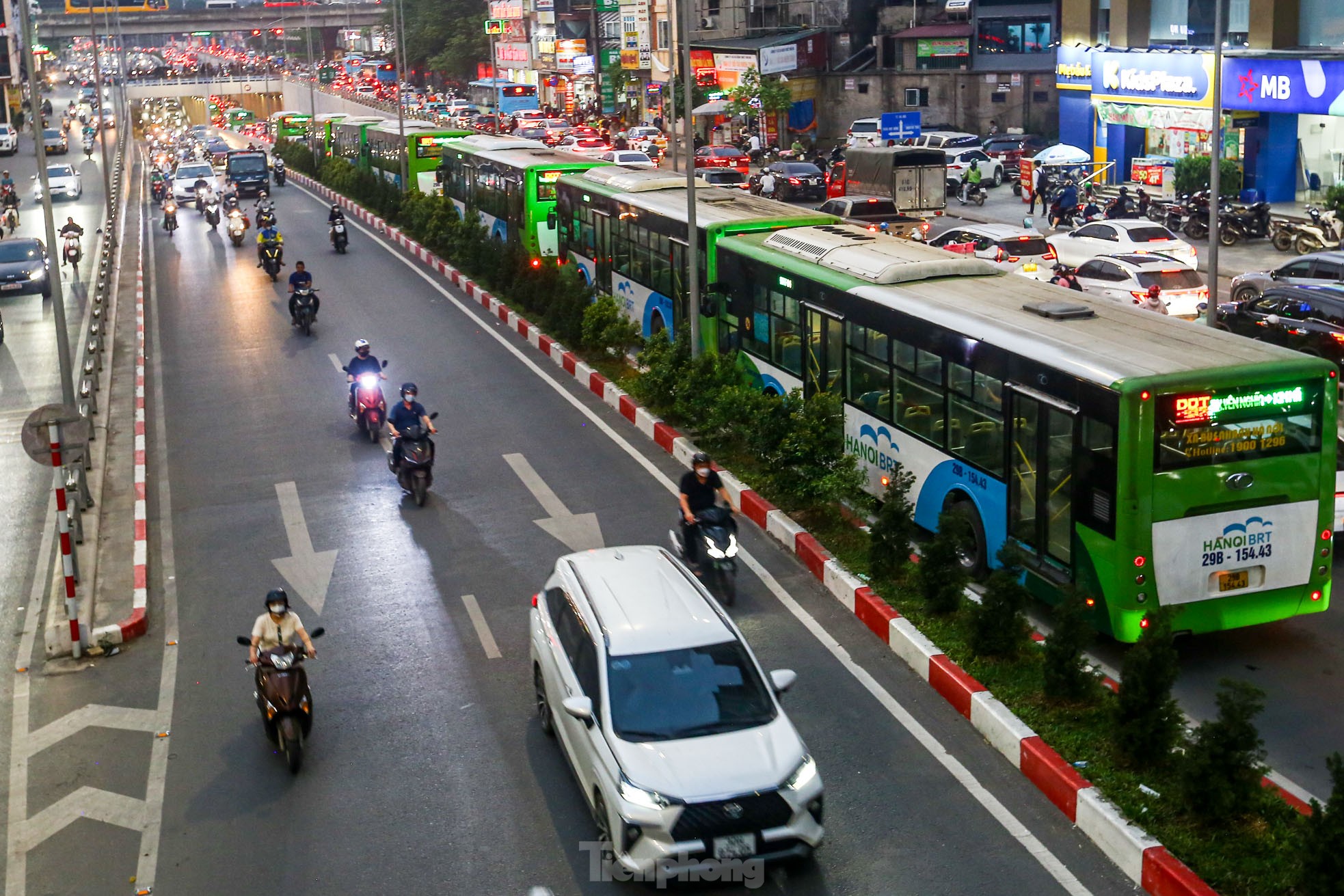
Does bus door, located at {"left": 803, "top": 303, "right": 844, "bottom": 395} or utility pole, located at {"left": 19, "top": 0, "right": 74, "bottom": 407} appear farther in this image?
utility pole, located at {"left": 19, "top": 0, "right": 74, "bottom": 407}

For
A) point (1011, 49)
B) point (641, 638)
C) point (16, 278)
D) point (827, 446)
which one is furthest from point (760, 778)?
point (1011, 49)

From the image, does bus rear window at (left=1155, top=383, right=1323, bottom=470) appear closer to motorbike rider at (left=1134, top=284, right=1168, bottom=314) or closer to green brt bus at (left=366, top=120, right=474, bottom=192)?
motorbike rider at (left=1134, top=284, right=1168, bottom=314)

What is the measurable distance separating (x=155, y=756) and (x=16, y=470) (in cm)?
1045

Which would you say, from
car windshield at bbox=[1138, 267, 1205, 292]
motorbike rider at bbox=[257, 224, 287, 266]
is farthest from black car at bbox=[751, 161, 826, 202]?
car windshield at bbox=[1138, 267, 1205, 292]

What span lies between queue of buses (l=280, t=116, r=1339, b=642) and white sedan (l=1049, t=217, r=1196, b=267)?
13830 millimetres

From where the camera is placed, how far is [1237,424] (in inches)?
434

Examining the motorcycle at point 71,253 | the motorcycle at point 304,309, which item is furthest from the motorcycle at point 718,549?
the motorcycle at point 71,253

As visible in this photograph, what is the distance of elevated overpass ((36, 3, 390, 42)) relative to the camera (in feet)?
385

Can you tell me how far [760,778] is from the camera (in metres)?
8.47

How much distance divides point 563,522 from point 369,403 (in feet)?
16.4

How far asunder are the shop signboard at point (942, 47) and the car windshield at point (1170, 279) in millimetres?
42079

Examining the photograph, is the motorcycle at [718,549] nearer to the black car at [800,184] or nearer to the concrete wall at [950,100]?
the black car at [800,184]

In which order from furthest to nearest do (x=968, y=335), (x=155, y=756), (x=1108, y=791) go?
1. (x=968, y=335)
2. (x=155, y=756)
3. (x=1108, y=791)

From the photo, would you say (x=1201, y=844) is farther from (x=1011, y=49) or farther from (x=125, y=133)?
(x=125, y=133)
